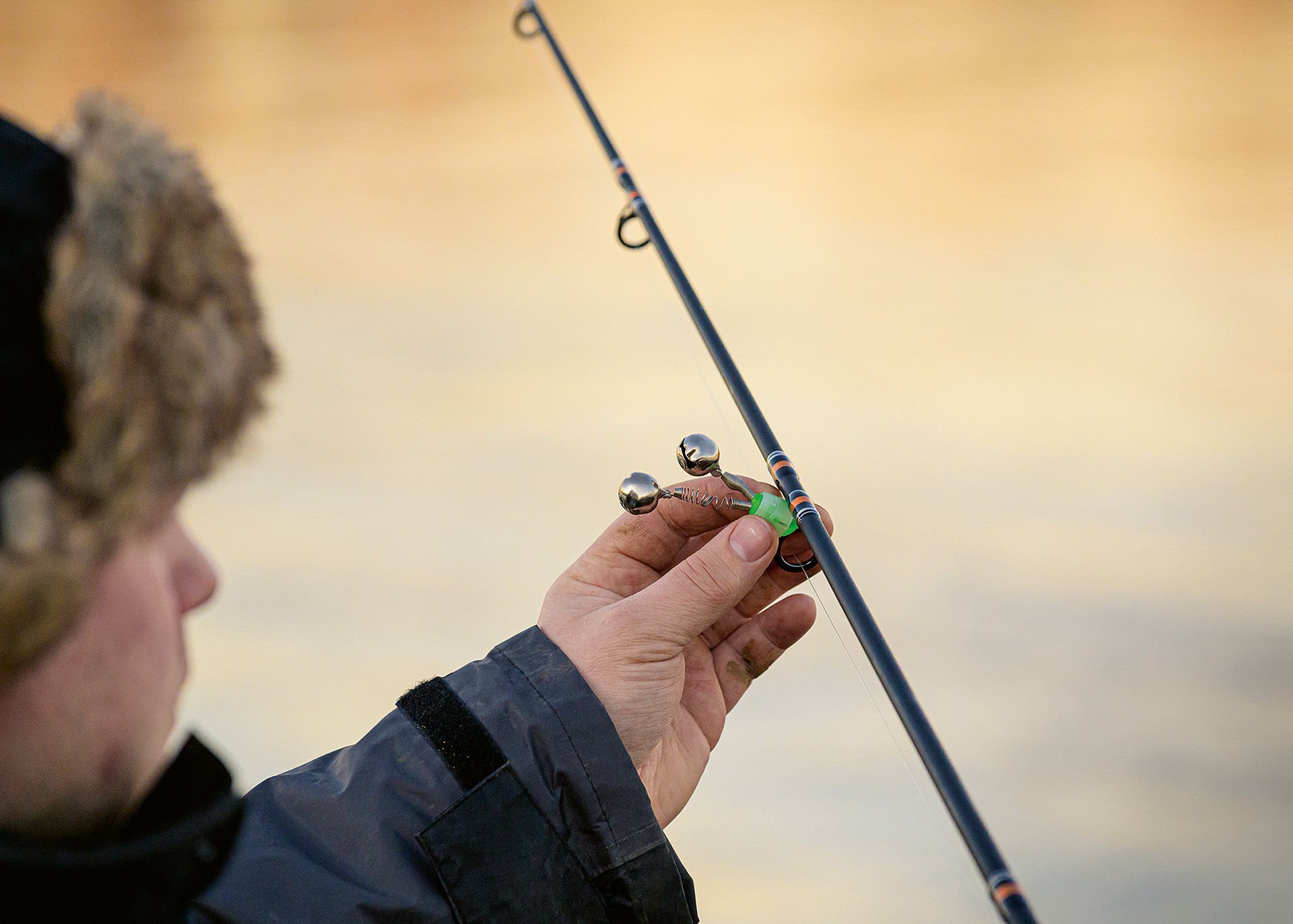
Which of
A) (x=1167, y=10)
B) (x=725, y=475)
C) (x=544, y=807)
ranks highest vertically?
(x=1167, y=10)

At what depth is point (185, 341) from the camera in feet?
2.10

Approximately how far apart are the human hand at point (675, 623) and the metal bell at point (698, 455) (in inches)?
2.4

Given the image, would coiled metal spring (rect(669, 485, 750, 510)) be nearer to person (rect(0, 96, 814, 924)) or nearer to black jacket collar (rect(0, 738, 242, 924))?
person (rect(0, 96, 814, 924))

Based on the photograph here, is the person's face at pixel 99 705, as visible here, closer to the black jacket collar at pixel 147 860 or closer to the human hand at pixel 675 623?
the black jacket collar at pixel 147 860

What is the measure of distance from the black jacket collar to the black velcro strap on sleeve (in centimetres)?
26

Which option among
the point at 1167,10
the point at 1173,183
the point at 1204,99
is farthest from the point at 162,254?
the point at 1167,10

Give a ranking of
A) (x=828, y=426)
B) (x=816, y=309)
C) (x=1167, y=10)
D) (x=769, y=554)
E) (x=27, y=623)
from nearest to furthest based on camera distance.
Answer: (x=27, y=623) → (x=769, y=554) → (x=828, y=426) → (x=816, y=309) → (x=1167, y=10)

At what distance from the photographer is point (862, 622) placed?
1.05 meters

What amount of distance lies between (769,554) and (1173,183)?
11.1 feet

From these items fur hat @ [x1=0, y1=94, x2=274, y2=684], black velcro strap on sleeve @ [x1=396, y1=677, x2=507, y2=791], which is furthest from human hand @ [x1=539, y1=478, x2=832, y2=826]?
fur hat @ [x1=0, y1=94, x2=274, y2=684]

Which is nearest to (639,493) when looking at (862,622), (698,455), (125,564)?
(698,455)

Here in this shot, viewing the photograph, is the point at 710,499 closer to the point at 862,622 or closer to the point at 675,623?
the point at 675,623

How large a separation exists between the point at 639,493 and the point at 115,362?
660mm

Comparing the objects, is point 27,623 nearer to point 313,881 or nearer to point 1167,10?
point 313,881
